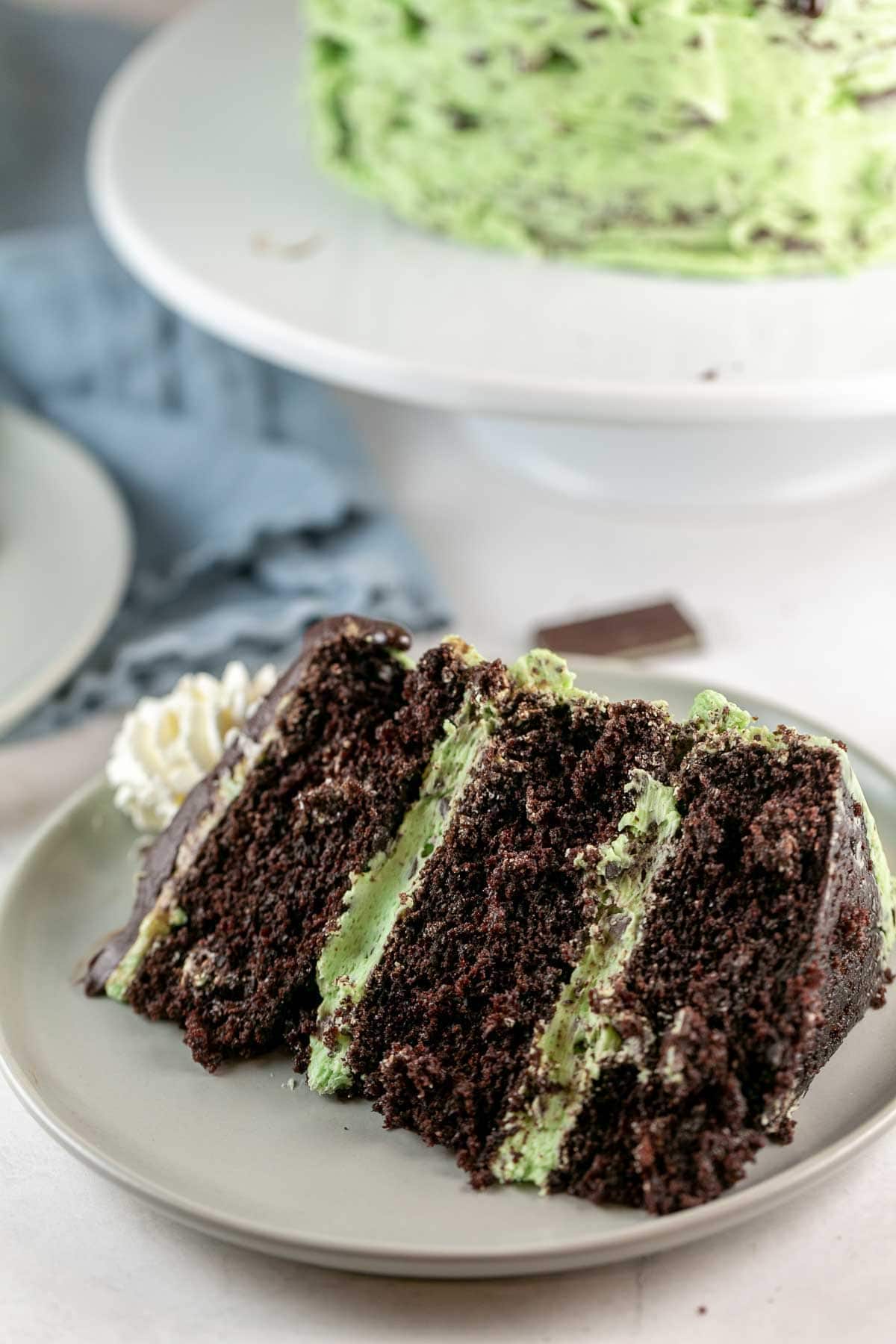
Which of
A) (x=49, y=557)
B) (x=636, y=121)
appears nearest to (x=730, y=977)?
(x=636, y=121)

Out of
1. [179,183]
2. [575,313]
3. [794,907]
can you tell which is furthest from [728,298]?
[794,907]

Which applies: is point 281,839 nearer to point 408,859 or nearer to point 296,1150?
point 408,859

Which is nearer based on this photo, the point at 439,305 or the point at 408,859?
the point at 408,859

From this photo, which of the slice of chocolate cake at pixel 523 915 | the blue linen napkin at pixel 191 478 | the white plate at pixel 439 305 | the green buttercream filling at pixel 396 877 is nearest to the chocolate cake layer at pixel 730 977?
the slice of chocolate cake at pixel 523 915

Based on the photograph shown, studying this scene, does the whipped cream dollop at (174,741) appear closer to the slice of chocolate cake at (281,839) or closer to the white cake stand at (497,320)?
the slice of chocolate cake at (281,839)

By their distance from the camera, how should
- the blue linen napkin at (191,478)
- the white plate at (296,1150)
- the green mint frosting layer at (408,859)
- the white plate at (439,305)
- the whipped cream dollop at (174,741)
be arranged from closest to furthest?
the white plate at (296,1150), the green mint frosting layer at (408,859), the whipped cream dollop at (174,741), the white plate at (439,305), the blue linen napkin at (191,478)

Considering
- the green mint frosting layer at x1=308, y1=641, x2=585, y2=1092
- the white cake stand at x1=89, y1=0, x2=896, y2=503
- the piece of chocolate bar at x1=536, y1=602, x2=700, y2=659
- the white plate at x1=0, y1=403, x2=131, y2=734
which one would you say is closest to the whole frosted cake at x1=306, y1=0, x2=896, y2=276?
the white cake stand at x1=89, y1=0, x2=896, y2=503

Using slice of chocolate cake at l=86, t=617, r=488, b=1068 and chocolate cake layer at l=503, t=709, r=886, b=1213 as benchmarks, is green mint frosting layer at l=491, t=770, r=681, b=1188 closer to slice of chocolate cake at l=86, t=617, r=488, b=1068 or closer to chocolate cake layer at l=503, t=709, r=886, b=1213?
chocolate cake layer at l=503, t=709, r=886, b=1213
